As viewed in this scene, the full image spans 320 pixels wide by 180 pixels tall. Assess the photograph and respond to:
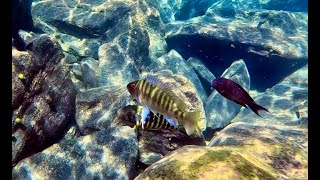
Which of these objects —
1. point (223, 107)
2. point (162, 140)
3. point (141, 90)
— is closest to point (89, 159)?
point (162, 140)

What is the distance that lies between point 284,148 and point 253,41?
7.15 meters

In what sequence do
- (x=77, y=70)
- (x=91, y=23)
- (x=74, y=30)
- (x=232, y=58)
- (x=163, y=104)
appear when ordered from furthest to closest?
(x=232, y=58) < (x=74, y=30) < (x=91, y=23) < (x=77, y=70) < (x=163, y=104)

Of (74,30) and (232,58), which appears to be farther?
(232,58)

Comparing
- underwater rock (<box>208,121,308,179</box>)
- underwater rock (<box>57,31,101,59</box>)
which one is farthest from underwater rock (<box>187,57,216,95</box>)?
underwater rock (<box>208,121,308,179</box>)

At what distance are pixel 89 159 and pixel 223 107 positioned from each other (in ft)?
15.5

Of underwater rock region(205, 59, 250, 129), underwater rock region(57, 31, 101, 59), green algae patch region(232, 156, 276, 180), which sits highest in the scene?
green algae patch region(232, 156, 276, 180)

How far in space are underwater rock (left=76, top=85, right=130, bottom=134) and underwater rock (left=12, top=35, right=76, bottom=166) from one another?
316 millimetres

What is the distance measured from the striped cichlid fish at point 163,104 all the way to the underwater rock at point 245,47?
762cm

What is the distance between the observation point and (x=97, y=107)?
18.0 ft

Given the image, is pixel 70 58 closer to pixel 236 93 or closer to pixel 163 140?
pixel 163 140

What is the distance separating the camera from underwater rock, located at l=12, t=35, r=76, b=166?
4.47 m

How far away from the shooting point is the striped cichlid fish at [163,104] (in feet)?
8.55

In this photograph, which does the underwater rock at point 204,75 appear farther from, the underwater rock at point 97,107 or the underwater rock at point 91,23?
the underwater rock at point 97,107

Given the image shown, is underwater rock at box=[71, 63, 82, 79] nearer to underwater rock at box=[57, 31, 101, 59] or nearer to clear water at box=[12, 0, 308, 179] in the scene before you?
clear water at box=[12, 0, 308, 179]
